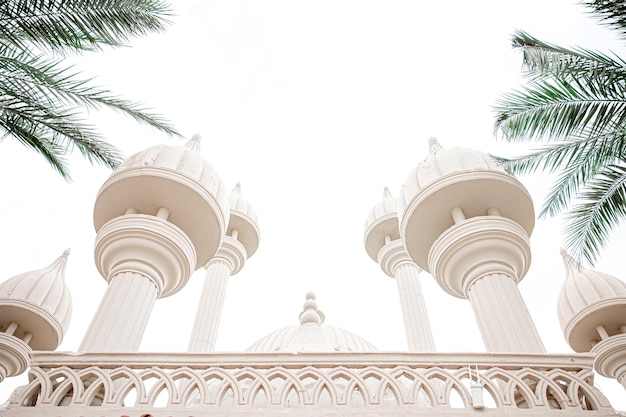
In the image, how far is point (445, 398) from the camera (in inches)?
192

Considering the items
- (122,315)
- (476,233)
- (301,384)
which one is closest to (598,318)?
(476,233)

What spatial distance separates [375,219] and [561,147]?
836cm

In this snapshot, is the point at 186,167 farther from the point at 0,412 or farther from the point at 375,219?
the point at 375,219

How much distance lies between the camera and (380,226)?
14.7 meters

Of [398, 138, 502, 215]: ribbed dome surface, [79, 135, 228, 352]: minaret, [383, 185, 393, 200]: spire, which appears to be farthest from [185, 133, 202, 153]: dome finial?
[383, 185, 393, 200]: spire

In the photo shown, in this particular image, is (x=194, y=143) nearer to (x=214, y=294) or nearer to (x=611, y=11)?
(x=214, y=294)

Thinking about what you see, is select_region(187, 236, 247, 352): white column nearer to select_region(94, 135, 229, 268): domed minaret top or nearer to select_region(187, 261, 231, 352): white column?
select_region(187, 261, 231, 352): white column

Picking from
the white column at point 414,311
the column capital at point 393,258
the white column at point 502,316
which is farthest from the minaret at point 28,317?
the white column at point 502,316

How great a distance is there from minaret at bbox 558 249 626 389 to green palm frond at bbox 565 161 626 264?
362 cm

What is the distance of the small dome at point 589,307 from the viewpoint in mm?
10602

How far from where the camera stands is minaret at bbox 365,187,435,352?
476 inches

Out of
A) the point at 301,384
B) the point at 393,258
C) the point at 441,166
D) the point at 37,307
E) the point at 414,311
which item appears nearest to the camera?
the point at 301,384

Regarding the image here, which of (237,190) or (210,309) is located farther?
(237,190)

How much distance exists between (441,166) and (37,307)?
8304 mm
